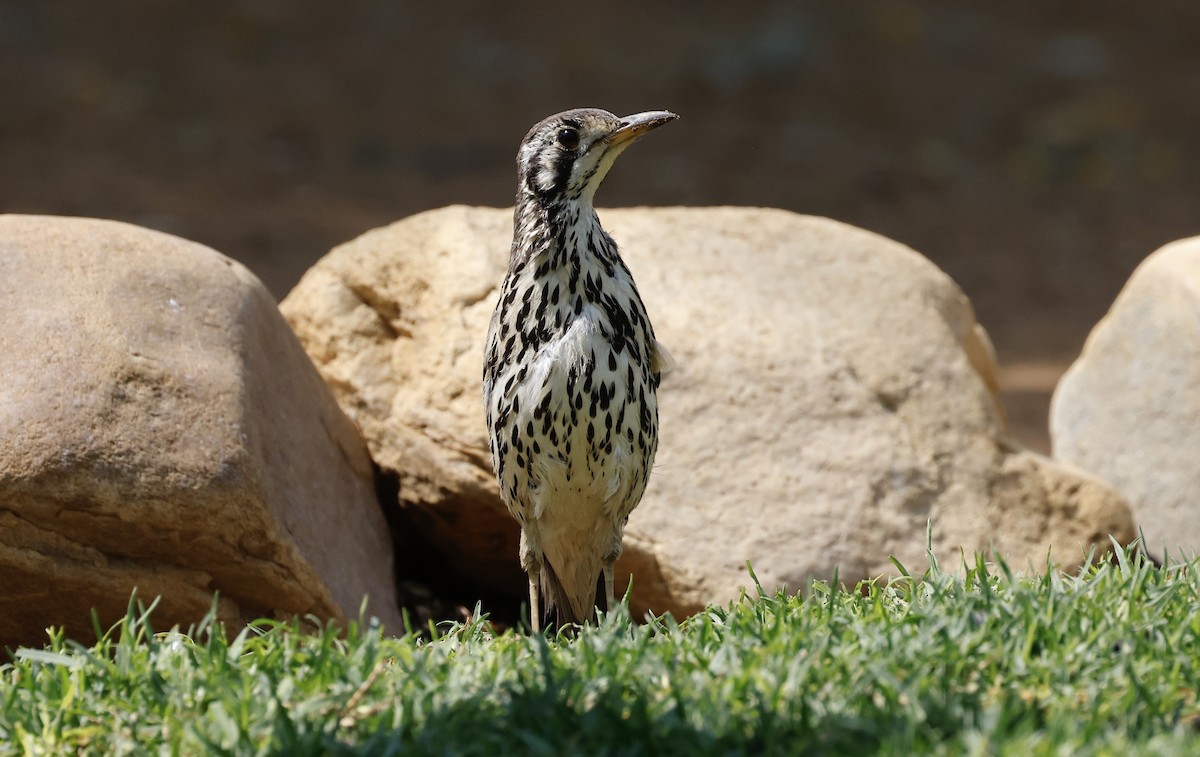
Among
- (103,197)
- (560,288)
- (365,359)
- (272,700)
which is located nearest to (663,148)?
(103,197)

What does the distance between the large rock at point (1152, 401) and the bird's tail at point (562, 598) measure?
2.48 m

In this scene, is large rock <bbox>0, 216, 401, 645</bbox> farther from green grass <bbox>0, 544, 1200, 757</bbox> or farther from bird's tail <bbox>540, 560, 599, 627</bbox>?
green grass <bbox>0, 544, 1200, 757</bbox>

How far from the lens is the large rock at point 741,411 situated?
17.4 feet

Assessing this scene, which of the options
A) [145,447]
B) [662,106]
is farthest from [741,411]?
[662,106]

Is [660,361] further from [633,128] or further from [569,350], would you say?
[633,128]

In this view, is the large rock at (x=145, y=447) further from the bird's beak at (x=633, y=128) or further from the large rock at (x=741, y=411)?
the bird's beak at (x=633, y=128)

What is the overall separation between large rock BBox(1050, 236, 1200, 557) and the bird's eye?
2893mm

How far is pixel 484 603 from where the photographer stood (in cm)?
593

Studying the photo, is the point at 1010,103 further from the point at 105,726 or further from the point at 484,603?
the point at 105,726

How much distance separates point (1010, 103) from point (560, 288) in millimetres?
10815

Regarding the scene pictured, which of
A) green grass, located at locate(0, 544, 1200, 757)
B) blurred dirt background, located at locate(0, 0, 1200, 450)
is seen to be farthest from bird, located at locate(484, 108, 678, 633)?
blurred dirt background, located at locate(0, 0, 1200, 450)

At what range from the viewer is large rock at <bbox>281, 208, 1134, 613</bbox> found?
17.4 feet

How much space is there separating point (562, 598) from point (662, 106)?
9.71 meters

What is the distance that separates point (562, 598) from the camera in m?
4.72
